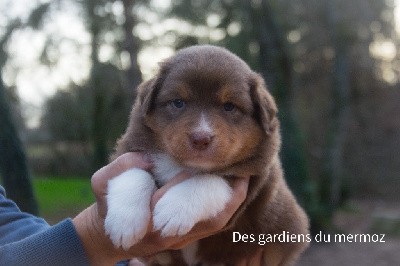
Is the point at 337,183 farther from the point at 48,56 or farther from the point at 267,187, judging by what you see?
the point at 267,187

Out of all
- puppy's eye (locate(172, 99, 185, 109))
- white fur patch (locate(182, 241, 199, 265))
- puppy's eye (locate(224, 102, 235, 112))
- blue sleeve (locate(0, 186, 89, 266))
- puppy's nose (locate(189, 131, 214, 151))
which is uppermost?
puppy's eye (locate(172, 99, 185, 109))

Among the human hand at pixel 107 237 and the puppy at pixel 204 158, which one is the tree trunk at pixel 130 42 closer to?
the puppy at pixel 204 158

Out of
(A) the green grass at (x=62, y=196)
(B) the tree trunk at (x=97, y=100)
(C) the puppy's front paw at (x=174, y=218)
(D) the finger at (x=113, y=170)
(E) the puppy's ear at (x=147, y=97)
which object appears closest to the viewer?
(C) the puppy's front paw at (x=174, y=218)

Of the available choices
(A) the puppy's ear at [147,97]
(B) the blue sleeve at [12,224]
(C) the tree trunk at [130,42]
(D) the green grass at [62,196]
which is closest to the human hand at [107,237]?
(A) the puppy's ear at [147,97]

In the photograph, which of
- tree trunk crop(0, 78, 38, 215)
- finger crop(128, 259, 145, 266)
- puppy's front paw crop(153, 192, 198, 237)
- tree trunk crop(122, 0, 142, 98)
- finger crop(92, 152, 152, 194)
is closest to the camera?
puppy's front paw crop(153, 192, 198, 237)

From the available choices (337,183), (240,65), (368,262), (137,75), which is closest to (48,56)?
(137,75)

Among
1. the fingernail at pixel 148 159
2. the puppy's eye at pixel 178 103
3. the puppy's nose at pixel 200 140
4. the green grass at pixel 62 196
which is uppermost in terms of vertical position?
the puppy's eye at pixel 178 103

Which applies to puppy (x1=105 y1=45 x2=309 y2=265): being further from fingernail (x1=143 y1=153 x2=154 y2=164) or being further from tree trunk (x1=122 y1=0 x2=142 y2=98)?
tree trunk (x1=122 y1=0 x2=142 y2=98)

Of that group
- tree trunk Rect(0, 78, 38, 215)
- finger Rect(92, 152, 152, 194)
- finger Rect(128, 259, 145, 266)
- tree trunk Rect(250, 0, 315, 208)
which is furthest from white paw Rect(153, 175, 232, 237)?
tree trunk Rect(250, 0, 315, 208)
